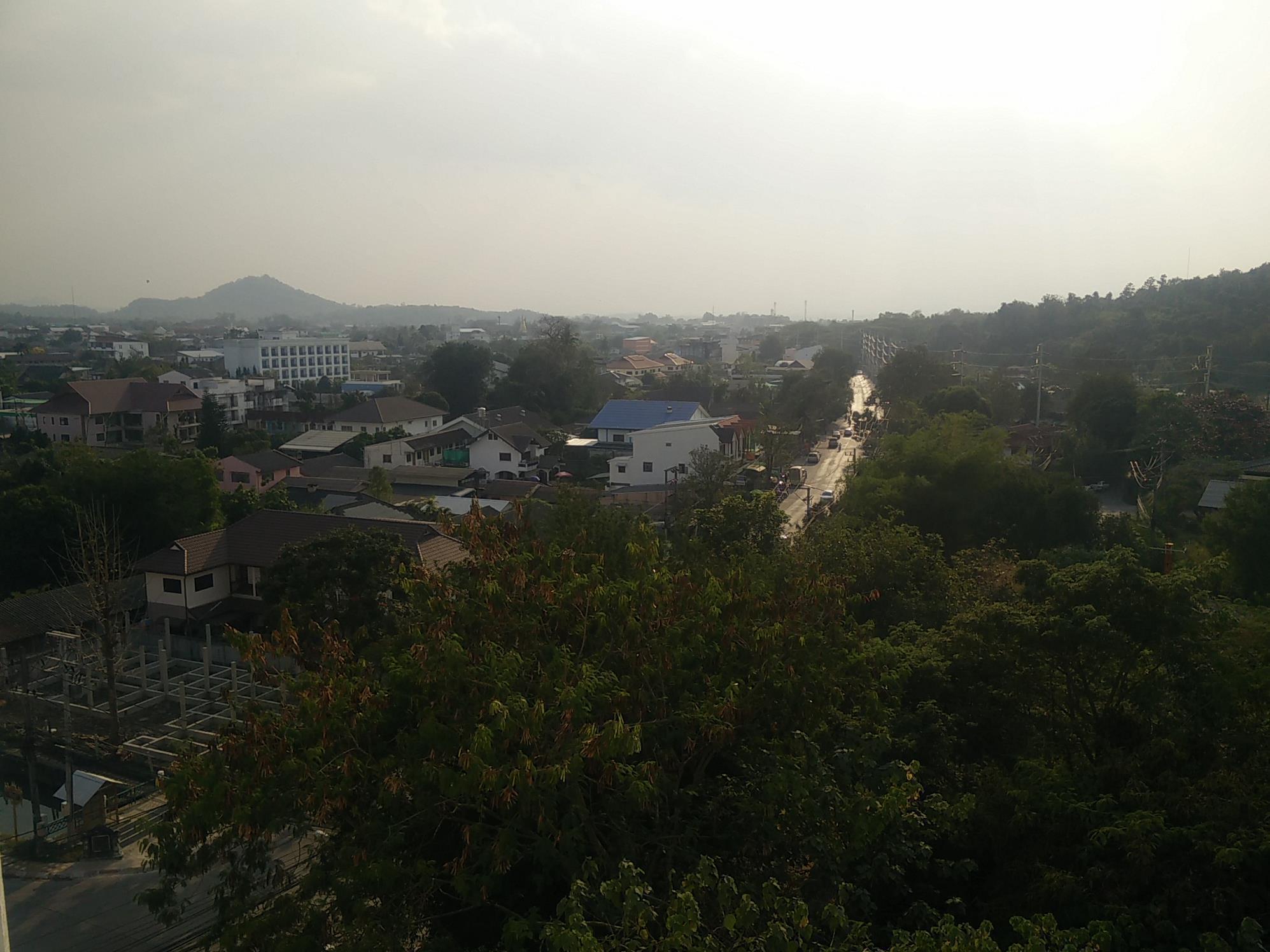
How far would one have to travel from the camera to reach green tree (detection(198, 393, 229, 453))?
884 inches

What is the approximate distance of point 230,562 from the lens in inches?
432

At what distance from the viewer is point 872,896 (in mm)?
3957

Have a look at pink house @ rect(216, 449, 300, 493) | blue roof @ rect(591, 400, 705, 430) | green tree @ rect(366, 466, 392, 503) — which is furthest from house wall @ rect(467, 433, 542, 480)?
pink house @ rect(216, 449, 300, 493)

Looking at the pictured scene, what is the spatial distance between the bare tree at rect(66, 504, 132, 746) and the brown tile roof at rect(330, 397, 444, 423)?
433 inches

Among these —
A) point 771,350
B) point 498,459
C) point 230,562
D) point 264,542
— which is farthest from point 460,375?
point 771,350

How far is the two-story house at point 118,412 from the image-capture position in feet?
75.9

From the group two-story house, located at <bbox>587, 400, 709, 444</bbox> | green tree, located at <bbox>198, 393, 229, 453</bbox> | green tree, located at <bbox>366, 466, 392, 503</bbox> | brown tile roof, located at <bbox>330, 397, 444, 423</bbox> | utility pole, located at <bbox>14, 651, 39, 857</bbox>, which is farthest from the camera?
two-story house, located at <bbox>587, 400, 709, 444</bbox>

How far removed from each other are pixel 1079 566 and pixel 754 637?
2211 millimetres

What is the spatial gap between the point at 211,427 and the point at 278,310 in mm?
136823

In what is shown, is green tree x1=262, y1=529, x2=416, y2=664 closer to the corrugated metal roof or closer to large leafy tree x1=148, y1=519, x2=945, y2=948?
large leafy tree x1=148, y1=519, x2=945, y2=948

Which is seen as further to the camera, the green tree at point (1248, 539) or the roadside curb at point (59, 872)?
the green tree at point (1248, 539)

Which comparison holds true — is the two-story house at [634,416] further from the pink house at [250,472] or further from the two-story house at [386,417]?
the pink house at [250,472]

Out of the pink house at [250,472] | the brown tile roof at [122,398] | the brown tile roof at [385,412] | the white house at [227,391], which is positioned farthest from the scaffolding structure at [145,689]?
the white house at [227,391]

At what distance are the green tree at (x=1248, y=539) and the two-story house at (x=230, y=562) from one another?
8423 mm
